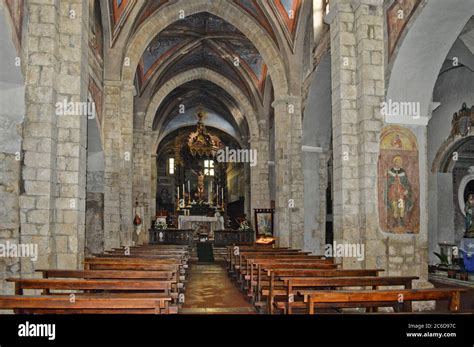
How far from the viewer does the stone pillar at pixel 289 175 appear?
1441 centimetres

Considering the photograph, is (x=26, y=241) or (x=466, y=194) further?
(x=466, y=194)

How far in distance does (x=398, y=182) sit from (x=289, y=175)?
6398mm

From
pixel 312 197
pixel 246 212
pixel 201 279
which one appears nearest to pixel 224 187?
pixel 246 212

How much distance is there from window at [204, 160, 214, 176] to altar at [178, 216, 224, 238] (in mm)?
11973

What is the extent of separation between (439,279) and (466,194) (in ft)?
14.4

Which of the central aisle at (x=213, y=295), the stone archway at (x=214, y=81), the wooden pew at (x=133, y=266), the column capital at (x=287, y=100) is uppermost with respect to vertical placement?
the stone archway at (x=214, y=81)

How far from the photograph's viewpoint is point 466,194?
1530cm

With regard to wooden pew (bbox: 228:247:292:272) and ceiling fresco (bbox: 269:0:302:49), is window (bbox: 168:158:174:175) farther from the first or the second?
wooden pew (bbox: 228:247:292:272)

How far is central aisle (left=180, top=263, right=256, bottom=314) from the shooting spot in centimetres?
780

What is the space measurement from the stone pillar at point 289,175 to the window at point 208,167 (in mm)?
19808

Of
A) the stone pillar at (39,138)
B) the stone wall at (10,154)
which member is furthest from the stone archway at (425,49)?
the stone wall at (10,154)

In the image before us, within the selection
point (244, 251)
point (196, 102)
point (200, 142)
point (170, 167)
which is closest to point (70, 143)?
point (244, 251)

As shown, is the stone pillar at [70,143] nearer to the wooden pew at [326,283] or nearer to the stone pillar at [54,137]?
the stone pillar at [54,137]

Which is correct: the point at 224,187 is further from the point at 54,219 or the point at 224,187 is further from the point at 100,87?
the point at 54,219
